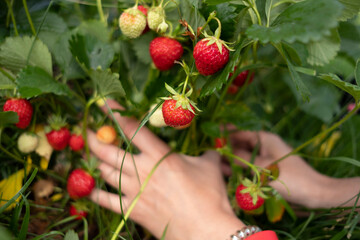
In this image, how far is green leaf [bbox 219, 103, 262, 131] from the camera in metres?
0.71

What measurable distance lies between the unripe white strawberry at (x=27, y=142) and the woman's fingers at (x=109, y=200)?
172 millimetres

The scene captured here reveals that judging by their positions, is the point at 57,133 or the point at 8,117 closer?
the point at 8,117

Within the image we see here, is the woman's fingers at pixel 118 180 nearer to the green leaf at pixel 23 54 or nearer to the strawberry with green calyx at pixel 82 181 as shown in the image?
the strawberry with green calyx at pixel 82 181

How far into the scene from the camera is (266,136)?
89cm

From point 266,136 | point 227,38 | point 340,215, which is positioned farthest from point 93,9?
point 340,215

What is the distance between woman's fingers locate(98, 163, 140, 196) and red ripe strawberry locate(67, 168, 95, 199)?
4cm

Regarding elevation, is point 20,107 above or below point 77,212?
above

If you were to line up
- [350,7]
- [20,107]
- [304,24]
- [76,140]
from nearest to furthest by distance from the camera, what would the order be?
[304,24]
[350,7]
[20,107]
[76,140]

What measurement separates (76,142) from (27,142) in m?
0.10

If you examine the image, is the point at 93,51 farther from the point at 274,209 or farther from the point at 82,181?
the point at 274,209

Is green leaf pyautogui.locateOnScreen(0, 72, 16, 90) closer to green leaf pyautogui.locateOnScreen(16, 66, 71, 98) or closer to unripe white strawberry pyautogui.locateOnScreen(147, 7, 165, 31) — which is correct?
green leaf pyautogui.locateOnScreen(16, 66, 71, 98)

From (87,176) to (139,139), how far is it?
14 centimetres

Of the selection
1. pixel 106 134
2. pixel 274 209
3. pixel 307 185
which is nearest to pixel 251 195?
pixel 274 209

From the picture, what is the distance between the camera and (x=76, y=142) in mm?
696
